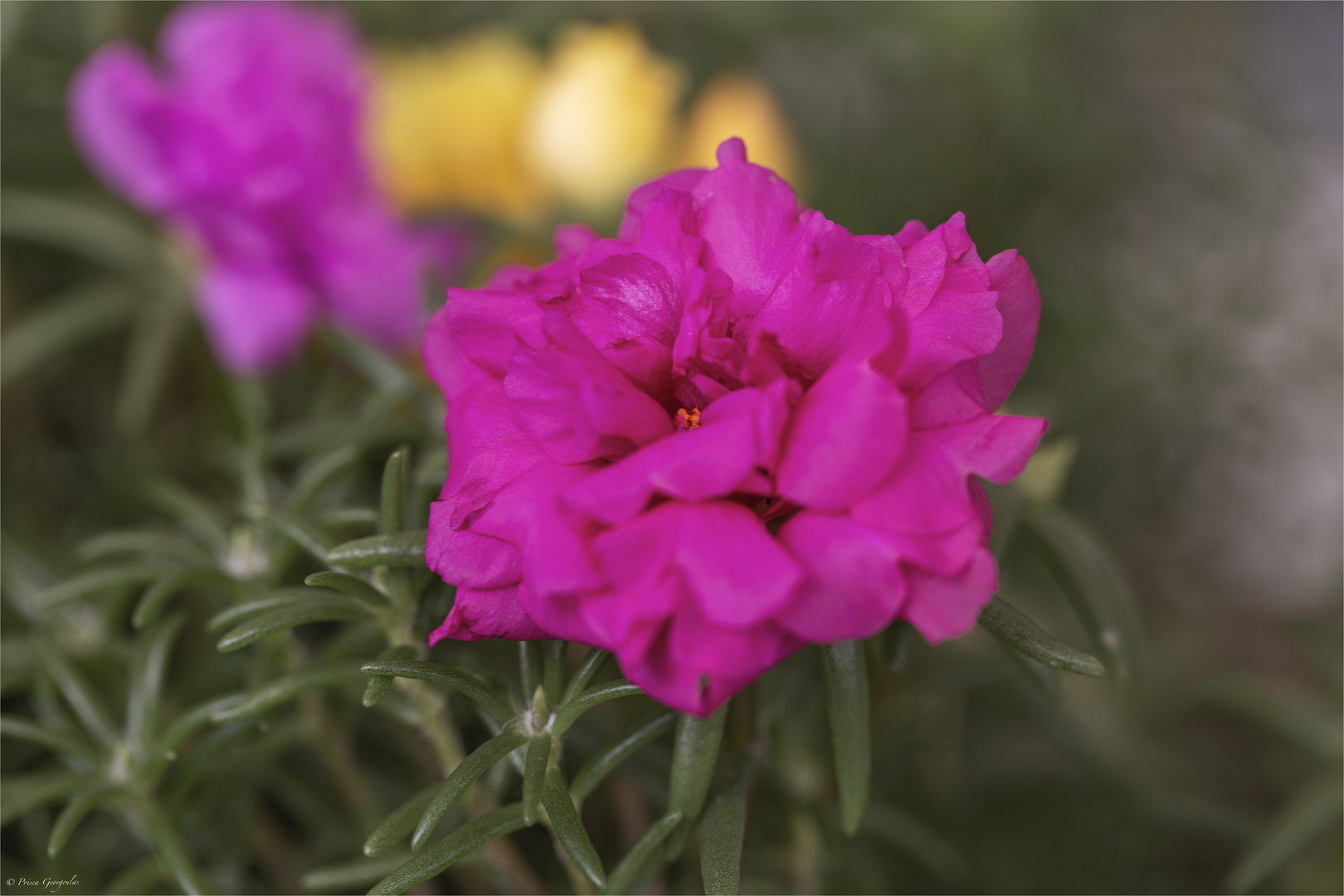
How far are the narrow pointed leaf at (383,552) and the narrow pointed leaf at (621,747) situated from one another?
0.40 ft

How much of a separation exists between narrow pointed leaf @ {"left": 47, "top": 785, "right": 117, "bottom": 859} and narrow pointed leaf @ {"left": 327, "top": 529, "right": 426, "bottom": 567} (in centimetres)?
19

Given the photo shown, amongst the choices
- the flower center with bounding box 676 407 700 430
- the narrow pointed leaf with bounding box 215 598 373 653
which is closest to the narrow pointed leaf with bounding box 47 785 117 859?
the narrow pointed leaf with bounding box 215 598 373 653

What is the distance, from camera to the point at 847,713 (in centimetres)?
40

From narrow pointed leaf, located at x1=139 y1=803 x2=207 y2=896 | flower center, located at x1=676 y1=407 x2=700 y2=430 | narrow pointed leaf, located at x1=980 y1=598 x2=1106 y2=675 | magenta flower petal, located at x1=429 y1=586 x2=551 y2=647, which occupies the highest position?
flower center, located at x1=676 y1=407 x2=700 y2=430

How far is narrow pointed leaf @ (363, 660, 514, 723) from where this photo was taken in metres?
0.38

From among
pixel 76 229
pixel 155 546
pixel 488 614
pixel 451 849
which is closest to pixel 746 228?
pixel 488 614

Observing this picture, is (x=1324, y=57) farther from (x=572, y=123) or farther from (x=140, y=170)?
(x=140, y=170)

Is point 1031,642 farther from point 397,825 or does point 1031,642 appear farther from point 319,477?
point 319,477

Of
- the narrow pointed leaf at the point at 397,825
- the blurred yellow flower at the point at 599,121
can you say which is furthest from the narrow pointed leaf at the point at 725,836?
the blurred yellow flower at the point at 599,121

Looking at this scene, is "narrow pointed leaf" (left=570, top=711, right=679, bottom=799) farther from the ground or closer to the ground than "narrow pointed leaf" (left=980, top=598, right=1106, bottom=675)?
closer to the ground

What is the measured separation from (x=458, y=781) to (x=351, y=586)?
0.10 m

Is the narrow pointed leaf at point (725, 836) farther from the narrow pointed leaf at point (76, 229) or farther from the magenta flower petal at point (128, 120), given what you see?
the narrow pointed leaf at point (76, 229)

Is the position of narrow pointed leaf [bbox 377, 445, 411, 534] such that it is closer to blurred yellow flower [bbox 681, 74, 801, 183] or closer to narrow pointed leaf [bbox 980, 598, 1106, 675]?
narrow pointed leaf [bbox 980, 598, 1106, 675]

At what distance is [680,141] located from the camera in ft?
3.34
